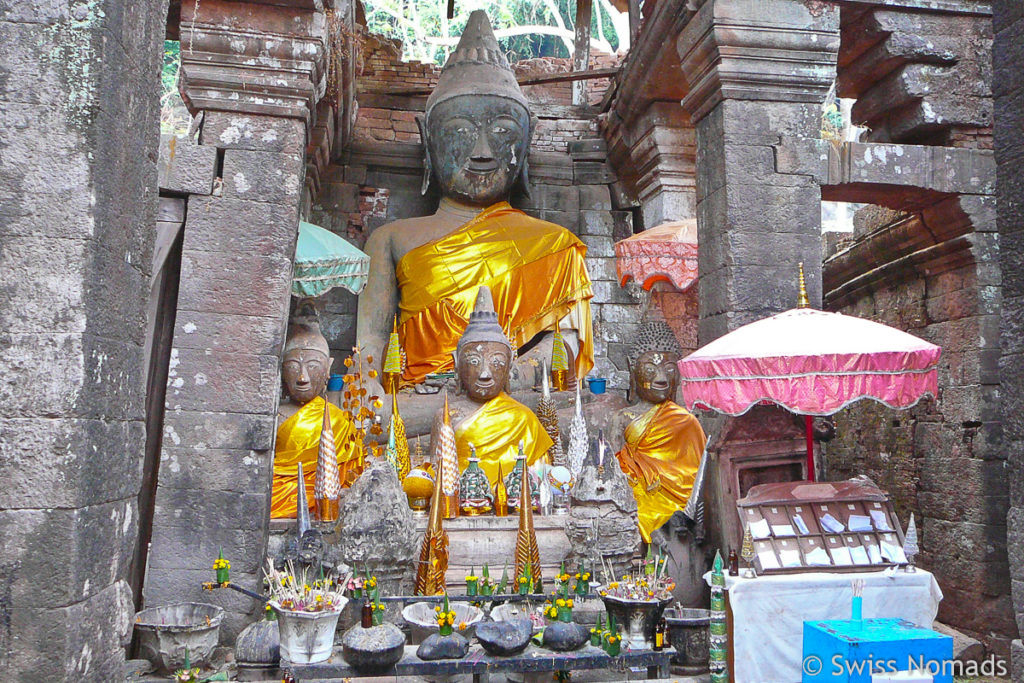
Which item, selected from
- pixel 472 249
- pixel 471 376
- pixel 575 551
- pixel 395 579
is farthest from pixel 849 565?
pixel 472 249

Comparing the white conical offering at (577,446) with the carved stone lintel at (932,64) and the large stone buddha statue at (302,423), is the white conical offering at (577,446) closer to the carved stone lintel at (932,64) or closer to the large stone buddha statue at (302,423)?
the large stone buddha statue at (302,423)

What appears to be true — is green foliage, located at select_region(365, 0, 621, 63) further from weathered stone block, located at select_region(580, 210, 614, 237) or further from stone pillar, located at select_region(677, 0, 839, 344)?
stone pillar, located at select_region(677, 0, 839, 344)

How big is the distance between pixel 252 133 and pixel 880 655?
179 inches

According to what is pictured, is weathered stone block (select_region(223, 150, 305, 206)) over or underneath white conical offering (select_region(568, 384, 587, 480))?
over

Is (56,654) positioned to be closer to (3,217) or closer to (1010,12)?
(3,217)

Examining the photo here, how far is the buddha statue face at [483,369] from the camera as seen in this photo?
6566 millimetres

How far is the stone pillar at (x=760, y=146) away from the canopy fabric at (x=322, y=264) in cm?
266

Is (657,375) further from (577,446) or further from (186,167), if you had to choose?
(186,167)

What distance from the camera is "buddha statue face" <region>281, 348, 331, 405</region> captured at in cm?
629

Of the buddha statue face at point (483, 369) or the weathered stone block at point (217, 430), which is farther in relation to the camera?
the buddha statue face at point (483, 369)

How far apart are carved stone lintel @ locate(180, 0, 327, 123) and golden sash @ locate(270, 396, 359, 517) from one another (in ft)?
7.14

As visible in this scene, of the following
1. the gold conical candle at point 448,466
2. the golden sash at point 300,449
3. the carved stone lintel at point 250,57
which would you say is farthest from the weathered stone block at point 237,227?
the gold conical candle at point 448,466

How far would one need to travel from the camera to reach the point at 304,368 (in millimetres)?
6289

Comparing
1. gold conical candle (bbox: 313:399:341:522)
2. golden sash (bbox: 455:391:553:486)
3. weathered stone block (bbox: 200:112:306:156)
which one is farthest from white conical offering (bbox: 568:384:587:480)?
weathered stone block (bbox: 200:112:306:156)
